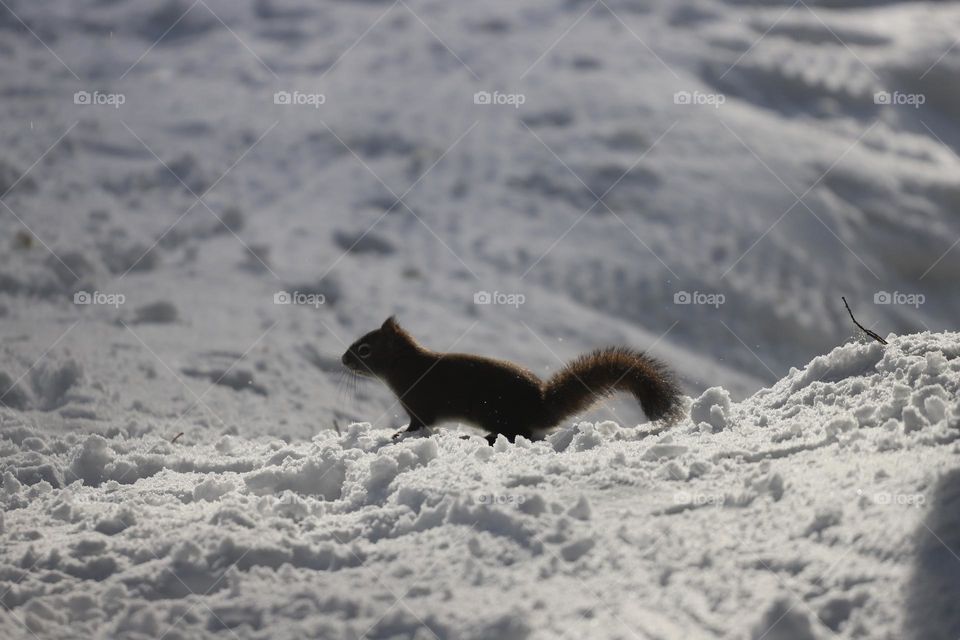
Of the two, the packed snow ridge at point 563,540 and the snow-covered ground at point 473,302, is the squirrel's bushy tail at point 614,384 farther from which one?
the packed snow ridge at point 563,540

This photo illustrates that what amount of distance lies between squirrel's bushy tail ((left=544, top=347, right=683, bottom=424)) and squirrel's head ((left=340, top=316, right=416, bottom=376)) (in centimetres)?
101

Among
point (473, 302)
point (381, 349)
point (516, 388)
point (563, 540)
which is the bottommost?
point (563, 540)

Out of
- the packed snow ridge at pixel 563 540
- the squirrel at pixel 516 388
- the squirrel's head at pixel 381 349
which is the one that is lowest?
the packed snow ridge at pixel 563 540

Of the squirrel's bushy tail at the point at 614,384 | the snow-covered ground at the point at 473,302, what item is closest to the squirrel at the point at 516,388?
the squirrel's bushy tail at the point at 614,384

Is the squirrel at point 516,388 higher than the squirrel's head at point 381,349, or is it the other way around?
the squirrel's head at point 381,349

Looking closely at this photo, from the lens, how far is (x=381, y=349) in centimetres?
589

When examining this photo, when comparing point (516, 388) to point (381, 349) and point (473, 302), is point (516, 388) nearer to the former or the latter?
point (381, 349)

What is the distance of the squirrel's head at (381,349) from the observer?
5840 millimetres

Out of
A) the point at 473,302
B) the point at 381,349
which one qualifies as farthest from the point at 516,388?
the point at 473,302

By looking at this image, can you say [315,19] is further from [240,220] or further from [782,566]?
[782,566]

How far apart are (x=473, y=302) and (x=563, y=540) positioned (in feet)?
22.0

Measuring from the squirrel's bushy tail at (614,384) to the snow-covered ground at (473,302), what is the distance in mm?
193

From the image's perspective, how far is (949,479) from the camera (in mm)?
3000

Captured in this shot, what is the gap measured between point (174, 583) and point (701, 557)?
5.33ft
